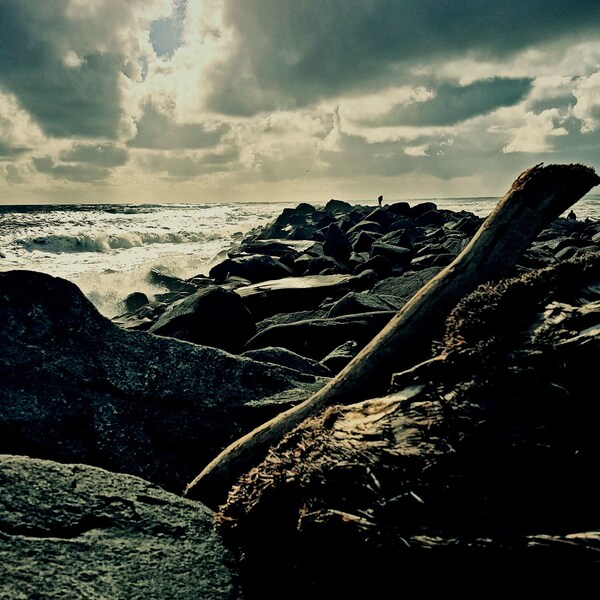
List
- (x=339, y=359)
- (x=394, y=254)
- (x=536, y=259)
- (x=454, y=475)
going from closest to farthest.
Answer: (x=454, y=475)
(x=339, y=359)
(x=536, y=259)
(x=394, y=254)

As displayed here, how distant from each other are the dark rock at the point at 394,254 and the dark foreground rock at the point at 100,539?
32.2ft

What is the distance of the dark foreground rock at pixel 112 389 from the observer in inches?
120

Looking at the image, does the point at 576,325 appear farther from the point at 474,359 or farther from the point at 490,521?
the point at 490,521

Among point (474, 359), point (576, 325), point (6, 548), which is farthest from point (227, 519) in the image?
point (576, 325)

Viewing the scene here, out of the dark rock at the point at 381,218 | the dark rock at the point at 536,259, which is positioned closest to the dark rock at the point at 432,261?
the dark rock at the point at 536,259

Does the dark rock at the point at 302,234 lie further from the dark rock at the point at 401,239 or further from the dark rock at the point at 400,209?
the dark rock at the point at 401,239

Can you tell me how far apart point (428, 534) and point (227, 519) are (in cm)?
94

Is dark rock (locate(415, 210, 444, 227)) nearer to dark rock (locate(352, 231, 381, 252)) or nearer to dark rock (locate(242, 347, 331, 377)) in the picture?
dark rock (locate(352, 231, 381, 252))

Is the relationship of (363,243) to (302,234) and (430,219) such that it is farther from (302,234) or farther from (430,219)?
(430,219)

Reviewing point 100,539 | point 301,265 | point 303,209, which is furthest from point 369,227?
point 303,209

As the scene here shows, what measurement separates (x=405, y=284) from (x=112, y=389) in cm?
612

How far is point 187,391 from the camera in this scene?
3.42m

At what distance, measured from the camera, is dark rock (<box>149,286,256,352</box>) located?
6.26m

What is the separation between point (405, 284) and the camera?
28.1ft
